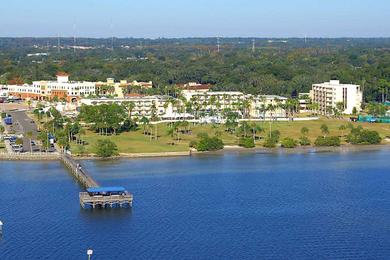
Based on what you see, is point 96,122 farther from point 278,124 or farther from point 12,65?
point 12,65

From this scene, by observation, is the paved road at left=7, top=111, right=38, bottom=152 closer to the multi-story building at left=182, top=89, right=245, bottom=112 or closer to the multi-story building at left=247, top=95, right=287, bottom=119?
the multi-story building at left=182, top=89, right=245, bottom=112

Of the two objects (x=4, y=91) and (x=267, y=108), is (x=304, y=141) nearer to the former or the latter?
(x=267, y=108)

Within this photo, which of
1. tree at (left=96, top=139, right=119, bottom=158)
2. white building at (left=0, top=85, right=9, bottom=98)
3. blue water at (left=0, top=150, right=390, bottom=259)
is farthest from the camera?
white building at (left=0, top=85, right=9, bottom=98)

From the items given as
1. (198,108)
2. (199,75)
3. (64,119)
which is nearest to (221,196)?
(64,119)

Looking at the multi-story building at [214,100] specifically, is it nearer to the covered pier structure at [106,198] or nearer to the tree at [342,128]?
the tree at [342,128]

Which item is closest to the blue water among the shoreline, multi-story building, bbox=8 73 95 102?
the shoreline

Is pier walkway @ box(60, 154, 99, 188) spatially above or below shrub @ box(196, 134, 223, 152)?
below

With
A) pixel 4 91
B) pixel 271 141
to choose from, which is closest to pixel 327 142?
pixel 271 141
